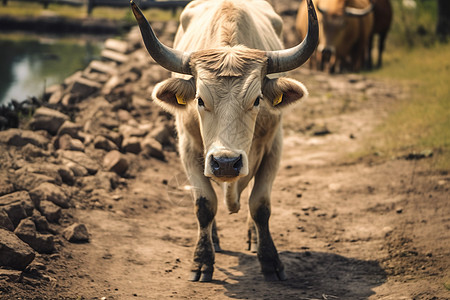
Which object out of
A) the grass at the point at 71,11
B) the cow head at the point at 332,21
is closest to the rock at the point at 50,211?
the cow head at the point at 332,21

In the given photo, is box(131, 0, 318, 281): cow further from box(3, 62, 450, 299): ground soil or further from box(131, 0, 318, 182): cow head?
box(3, 62, 450, 299): ground soil

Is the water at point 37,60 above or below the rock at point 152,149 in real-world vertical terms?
below

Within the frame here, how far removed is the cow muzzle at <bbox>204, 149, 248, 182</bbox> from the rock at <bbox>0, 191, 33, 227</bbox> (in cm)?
170

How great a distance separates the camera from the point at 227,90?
173 inches

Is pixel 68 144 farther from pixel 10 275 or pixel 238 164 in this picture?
pixel 238 164

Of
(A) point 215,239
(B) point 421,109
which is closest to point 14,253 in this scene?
(A) point 215,239

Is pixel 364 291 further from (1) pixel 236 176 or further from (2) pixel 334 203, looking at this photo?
(2) pixel 334 203

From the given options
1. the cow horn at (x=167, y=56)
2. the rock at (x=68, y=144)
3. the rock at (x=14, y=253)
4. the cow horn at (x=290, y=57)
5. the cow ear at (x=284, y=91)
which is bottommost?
the rock at (x=68, y=144)

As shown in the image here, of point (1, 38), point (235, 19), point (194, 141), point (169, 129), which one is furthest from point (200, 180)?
point (1, 38)

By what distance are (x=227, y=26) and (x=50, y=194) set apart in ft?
7.00

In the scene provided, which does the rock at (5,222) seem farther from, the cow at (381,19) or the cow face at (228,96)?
the cow at (381,19)

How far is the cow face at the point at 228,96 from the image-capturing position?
13.9 feet

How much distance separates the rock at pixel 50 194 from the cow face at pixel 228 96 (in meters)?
1.53

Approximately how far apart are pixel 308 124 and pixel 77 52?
8.04m
